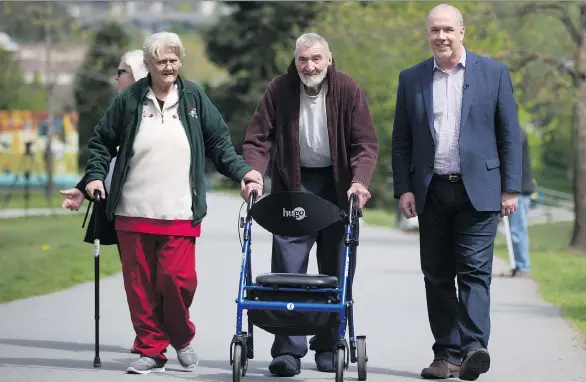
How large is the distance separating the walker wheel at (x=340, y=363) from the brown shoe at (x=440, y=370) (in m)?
0.86

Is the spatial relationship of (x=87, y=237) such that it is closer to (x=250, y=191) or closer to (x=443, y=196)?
(x=250, y=191)

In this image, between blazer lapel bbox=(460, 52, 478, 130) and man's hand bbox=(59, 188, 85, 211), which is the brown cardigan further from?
man's hand bbox=(59, 188, 85, 211)

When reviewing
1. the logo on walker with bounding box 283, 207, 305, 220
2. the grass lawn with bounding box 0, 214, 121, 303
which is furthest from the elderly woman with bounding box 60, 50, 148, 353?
the grass lawn with bounding box 0, 214, 121, 303

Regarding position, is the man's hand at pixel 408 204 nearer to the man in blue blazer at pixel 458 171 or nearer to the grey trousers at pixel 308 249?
the man in blue blazer at pixel 458 171

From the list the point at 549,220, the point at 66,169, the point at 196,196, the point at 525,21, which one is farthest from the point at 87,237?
the point at 66,169

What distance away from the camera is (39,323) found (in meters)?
10.6

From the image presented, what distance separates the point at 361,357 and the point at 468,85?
1543 mm

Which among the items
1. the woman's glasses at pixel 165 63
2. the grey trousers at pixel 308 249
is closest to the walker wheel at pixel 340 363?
the grey trousers at pixel 308 249

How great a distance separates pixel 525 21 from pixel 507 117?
16.0 m

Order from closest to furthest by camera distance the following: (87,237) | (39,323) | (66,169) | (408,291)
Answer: (87,237) < (39,323) < (408,291) < (66,169)

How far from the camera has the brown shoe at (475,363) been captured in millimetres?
7605

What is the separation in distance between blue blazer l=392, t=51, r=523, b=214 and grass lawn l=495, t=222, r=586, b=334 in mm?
2719

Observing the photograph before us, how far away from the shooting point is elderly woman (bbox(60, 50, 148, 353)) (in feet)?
27.4

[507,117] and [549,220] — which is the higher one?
[507,117]
